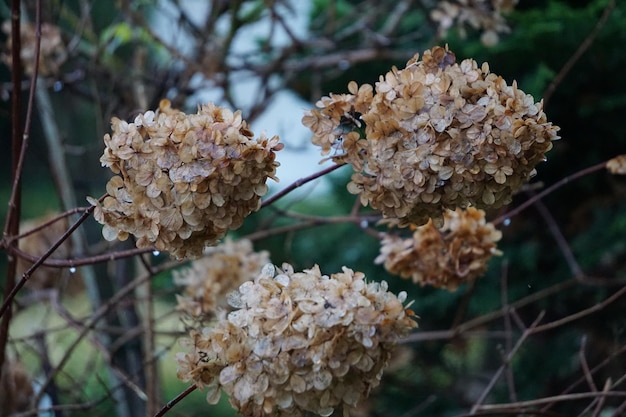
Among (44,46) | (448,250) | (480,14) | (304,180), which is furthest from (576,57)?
(44,46)

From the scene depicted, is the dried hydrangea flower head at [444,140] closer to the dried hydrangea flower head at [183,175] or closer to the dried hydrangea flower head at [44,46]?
the dried hydrangea flower head at [183,175]

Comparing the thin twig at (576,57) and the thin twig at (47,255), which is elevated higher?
the thin twig at (576,57)

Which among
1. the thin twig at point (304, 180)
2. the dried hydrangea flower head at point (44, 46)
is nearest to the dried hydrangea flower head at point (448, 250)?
the thin twig at point (304, 180)

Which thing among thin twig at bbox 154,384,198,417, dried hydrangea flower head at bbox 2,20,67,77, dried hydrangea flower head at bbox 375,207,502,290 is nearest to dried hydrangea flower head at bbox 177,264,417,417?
thin twig at bbox 154,384,198,417

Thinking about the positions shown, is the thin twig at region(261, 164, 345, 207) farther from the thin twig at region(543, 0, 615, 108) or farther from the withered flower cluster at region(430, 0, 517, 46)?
the withered flower cluster at region(430, 0, 517, 46)

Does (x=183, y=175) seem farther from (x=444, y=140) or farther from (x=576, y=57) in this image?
(x=576, y=57)
